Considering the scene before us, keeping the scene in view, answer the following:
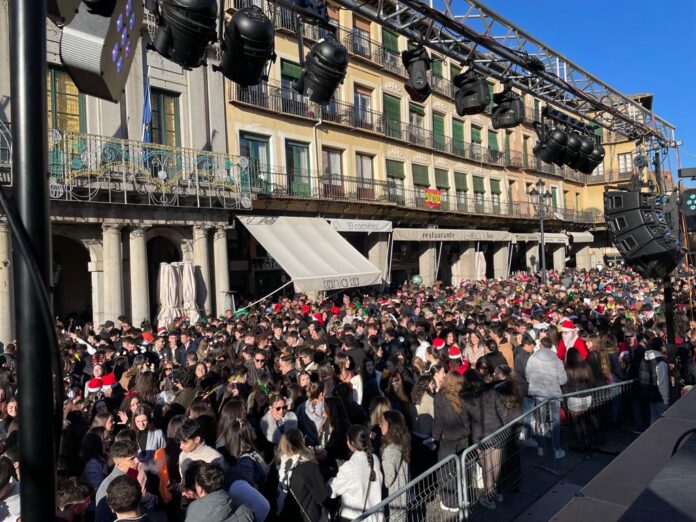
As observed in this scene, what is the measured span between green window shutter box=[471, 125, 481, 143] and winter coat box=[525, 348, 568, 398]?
25.4m

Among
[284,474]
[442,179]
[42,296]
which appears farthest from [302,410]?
[442,179]

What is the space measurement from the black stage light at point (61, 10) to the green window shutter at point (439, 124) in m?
27.3

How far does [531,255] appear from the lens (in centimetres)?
3525

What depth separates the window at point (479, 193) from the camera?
97.4 feet

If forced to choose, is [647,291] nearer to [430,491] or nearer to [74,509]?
[430,491]

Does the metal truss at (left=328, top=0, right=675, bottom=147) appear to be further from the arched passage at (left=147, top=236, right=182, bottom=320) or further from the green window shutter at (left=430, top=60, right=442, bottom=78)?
the green window shutter at (left=430, top=60, right=442, bottom=78)

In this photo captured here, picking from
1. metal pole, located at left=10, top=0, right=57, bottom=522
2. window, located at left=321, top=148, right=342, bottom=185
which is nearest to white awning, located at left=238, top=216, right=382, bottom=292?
window, located at left=321, top=148, right=342, bottom=185

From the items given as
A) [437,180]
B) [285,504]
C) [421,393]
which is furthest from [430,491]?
[437,180]

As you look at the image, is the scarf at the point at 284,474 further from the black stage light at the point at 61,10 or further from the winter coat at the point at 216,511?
the black stage light at the point at 61,10

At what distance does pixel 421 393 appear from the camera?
640 centimetres

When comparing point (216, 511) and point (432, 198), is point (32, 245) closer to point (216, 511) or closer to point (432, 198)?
point (216, 511)

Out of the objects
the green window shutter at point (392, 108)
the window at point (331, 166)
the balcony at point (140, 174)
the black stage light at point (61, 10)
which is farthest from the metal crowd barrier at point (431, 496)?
the green window shutter at point (392, 108)

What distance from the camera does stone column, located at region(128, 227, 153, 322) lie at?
14.5 meters

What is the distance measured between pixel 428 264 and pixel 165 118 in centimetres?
1423
